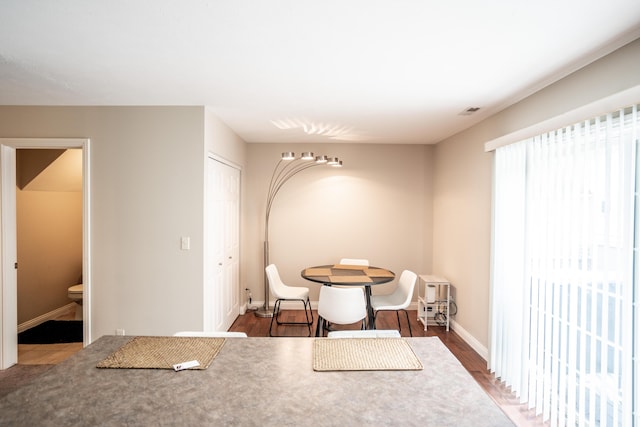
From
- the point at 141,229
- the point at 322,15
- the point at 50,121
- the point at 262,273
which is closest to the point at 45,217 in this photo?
the point at 50,121

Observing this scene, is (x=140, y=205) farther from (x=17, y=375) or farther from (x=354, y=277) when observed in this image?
(x=354, y=277)

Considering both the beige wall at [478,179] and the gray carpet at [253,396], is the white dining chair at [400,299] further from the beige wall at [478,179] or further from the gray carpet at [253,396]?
the gray carpet at [253,396]

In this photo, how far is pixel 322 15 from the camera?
1661 millimetres

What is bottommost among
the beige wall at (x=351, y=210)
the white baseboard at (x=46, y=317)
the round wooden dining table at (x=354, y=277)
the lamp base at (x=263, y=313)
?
the lamp base at (x=263, y=313)

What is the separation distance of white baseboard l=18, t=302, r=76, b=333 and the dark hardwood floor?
7.64 ft

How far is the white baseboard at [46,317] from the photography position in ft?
13.5

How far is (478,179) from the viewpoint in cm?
364

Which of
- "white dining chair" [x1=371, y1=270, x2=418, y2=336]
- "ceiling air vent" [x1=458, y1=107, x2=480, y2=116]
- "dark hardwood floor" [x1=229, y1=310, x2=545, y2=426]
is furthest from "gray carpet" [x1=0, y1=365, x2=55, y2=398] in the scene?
"ceiling air vent" [x1=458, y1=107, x2=480, y2=116]

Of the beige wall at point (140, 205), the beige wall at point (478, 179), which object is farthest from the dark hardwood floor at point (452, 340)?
the beige wall at point (140, 205)

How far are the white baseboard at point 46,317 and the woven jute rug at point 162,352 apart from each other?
3.62m

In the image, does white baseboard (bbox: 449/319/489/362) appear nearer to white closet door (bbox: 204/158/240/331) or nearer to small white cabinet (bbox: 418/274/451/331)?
small white cabinet (bbox: 418/274/451/331)

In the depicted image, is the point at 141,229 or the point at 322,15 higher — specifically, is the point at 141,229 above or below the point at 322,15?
below

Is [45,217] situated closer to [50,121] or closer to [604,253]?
[50,121]

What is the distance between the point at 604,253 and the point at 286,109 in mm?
2604
